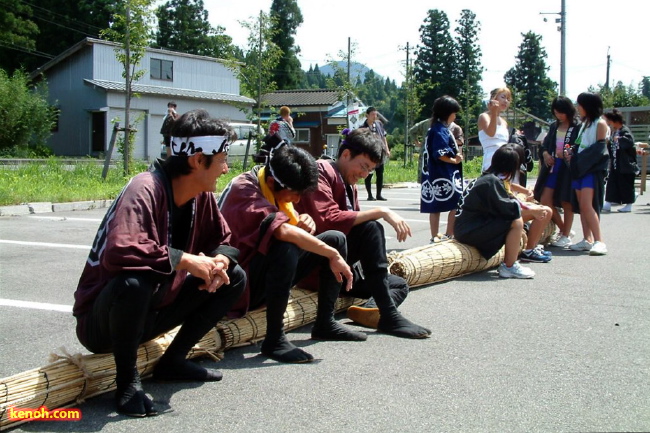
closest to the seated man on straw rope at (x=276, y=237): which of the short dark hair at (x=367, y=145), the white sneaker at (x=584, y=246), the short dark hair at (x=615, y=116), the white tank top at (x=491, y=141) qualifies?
the short dark hair at (x=367, y=145)

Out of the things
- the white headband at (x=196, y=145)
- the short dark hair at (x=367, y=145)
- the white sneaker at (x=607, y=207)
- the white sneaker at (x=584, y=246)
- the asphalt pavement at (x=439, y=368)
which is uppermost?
the short dark hair at (x=367, y=145)

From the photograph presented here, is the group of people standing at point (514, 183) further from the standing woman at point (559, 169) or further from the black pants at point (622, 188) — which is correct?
the black pants at point (622, 188)

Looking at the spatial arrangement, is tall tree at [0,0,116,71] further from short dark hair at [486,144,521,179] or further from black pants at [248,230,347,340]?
black pants at [248,230,347,340]

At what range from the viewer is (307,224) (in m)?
3.95

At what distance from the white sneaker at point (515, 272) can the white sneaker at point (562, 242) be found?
206cm

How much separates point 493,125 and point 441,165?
813mm

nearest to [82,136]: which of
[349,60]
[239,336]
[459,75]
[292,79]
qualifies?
[349,60]

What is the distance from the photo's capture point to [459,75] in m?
70.1

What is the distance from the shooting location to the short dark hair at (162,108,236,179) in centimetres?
Result: 304

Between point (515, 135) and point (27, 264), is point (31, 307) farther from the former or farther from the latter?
point (515, 135)

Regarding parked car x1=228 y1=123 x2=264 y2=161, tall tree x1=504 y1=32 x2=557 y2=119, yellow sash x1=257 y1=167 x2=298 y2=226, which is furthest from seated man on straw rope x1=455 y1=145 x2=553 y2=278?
tall tree x1=504 y1=32 x2=557 y2=119

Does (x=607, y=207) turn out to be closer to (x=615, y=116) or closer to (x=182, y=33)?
(x=615, y=116)

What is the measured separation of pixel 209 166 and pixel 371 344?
1621mm

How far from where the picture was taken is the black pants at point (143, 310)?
2.74m
